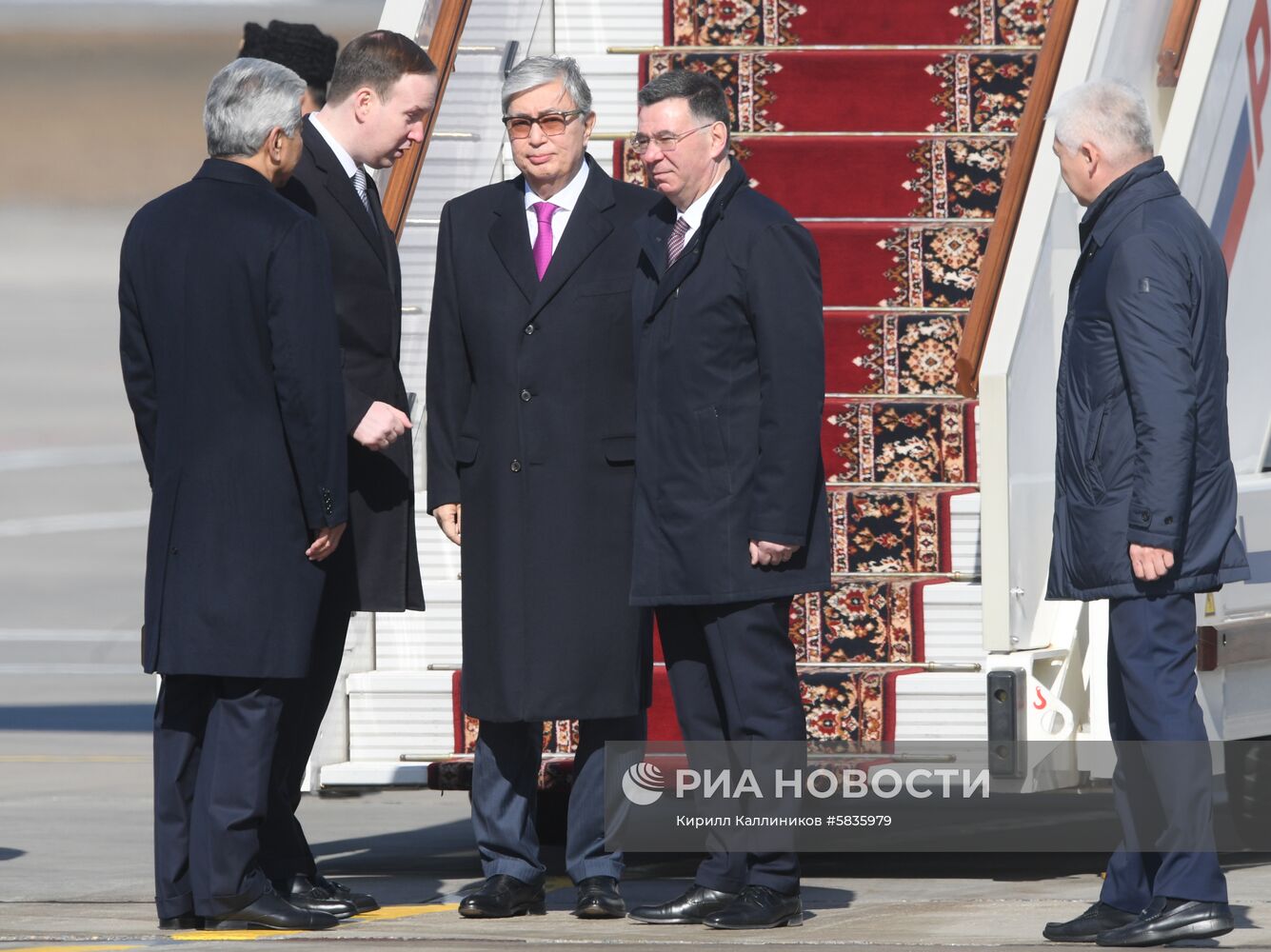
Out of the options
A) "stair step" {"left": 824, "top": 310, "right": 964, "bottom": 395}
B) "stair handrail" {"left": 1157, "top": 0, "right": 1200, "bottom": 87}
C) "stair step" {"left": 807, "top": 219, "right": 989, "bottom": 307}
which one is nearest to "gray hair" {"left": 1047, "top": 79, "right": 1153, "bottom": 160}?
"stair handrail" {"left": 1157, "top": 0, "right": 1200, "bottom": 87}

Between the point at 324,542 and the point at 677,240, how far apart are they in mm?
956

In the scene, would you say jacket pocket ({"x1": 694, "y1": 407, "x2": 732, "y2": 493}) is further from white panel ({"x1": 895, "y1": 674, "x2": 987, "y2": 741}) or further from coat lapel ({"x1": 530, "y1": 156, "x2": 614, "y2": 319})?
white panel ({"x1": 895, "y1": 674, "x2": 987, "y2": 741})

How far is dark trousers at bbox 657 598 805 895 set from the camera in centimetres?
498

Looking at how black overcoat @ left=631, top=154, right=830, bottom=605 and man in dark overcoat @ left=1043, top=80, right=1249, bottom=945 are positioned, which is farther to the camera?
black overcoat @ left=631, top=154, right=830, bottom=605

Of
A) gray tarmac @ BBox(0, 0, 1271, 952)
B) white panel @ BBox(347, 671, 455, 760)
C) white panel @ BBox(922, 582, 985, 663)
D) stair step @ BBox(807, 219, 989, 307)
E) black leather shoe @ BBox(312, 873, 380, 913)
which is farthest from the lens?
gray tarmac @ BBox(0, 0, 1271, 952)

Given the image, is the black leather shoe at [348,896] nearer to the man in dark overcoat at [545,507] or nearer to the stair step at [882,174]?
the man in dark overcoat at [545,507]

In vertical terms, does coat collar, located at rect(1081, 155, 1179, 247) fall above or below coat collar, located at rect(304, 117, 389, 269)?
below

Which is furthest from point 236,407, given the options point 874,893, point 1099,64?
point 1099,64

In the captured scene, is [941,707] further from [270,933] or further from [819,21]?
[819,21]

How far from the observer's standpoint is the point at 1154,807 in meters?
4.80

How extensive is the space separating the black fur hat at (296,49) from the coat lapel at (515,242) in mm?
1052

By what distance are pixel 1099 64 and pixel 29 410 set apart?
26.4 feet

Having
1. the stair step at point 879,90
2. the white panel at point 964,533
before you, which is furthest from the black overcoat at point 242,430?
the stair step at point 879,90

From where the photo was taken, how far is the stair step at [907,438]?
266 inches
